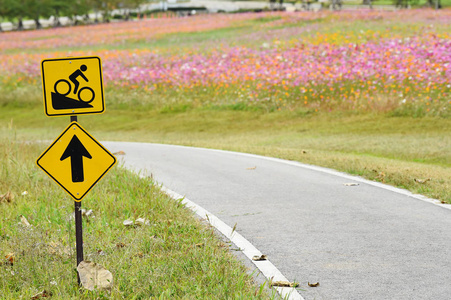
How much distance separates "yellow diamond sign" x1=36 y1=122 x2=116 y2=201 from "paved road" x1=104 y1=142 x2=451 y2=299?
1.80 meters

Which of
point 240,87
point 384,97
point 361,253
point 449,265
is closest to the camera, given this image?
point 449,265

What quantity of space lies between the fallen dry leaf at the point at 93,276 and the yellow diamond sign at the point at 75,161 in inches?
21.1

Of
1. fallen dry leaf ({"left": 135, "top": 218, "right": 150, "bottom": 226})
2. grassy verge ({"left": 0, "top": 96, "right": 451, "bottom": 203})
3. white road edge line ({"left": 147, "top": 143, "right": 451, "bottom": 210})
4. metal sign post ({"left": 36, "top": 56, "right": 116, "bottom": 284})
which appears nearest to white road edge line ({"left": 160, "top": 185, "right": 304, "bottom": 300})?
fallen dry leaf ({"left": 135, "top": 218, "right": 150, "bottom": 226})

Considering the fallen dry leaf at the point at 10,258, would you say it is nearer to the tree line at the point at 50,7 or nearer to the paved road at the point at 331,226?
the paved road at the point at 331,226

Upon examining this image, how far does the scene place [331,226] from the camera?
660cm

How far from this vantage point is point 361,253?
18.4ft

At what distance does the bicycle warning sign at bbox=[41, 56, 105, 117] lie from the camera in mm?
4535

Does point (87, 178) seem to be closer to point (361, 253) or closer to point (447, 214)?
point (361, 253)

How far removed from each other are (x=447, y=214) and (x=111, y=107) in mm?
18036

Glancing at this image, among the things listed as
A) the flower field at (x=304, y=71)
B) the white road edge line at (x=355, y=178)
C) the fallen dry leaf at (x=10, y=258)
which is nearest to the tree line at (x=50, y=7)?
the flower field at (x=304, y=71)

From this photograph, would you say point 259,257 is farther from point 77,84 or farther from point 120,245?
point 77,84

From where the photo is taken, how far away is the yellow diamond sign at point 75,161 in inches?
182

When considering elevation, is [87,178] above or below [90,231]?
above

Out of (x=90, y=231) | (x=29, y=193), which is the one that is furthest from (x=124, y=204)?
(x=29, y=193)
